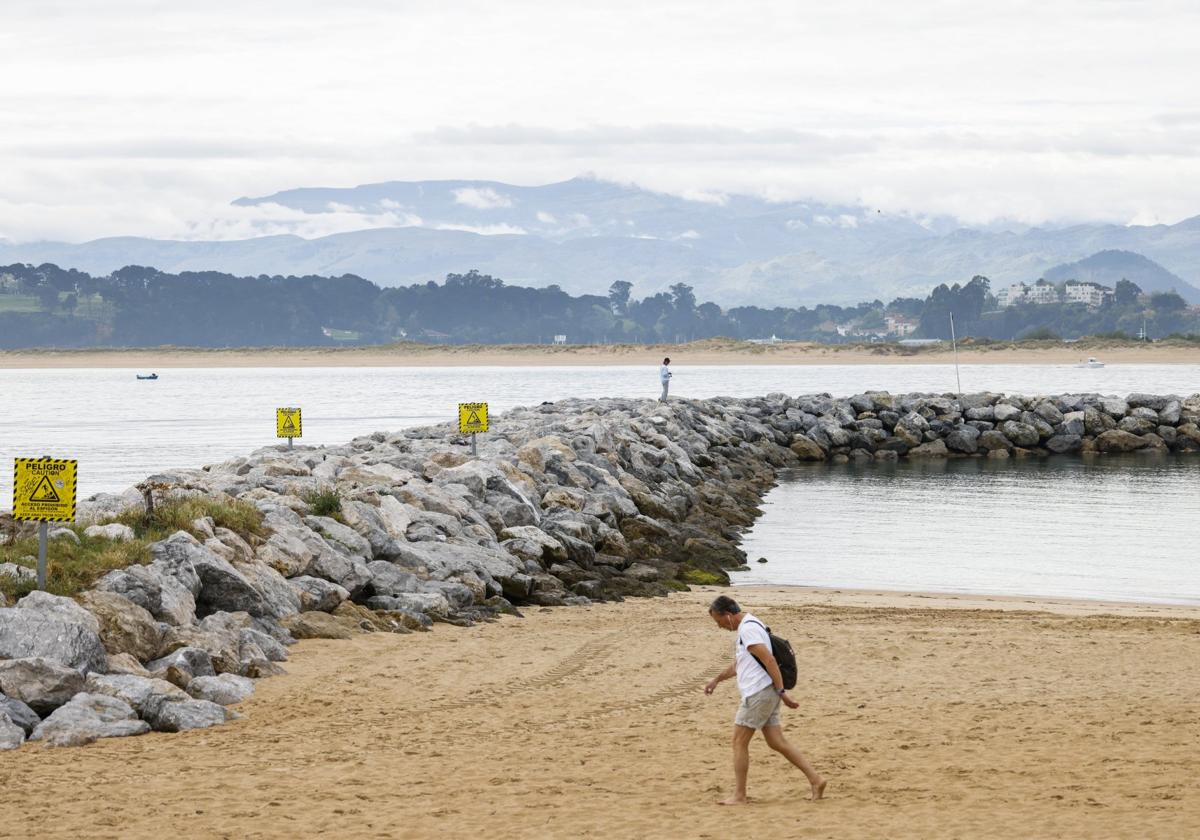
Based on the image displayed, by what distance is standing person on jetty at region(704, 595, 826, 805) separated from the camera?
816 cm

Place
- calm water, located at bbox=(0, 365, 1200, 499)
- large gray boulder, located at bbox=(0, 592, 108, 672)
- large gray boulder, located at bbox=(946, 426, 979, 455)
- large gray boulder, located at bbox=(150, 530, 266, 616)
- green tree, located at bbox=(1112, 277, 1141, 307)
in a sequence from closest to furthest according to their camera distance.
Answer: large gray boulder, located at bbox=(0, 592, 108, 672) < large gray boulder, located at bbox=(150, 530, 266, 616) < calm water, located at bbox=(0, 365, 1200, 499) < large gray boulder, located at bbox=(946, 426, 979, 455) < green tree, located at bbox=(1112, 277, 1141, 307)

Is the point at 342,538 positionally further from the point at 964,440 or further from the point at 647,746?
the point at 964,440

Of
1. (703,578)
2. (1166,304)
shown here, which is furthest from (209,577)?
(1166,304)

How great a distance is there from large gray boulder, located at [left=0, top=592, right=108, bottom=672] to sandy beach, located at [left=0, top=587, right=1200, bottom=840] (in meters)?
0.92

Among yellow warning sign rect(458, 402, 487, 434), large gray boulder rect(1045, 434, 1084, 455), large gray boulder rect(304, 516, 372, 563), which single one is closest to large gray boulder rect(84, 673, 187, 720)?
large gray boulder rect(304, 516, 372, 563)

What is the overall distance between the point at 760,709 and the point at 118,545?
6.60 m

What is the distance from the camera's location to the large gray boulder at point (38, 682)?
9.79m

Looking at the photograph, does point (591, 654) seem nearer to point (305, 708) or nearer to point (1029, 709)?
point (305, 708)

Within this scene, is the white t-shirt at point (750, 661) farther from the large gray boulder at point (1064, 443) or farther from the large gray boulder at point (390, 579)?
the large gray boulder at point (1064, 443)

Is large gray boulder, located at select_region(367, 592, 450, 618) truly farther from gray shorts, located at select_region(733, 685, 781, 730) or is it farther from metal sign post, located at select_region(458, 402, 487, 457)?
metal sign post, located at select_region(458, 402, 487, 457)

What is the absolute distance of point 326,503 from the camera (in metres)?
16.2

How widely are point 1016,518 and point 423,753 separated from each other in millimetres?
17509

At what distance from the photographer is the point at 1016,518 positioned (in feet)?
82.7

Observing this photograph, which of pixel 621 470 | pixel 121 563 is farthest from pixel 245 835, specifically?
pixel 621 470
